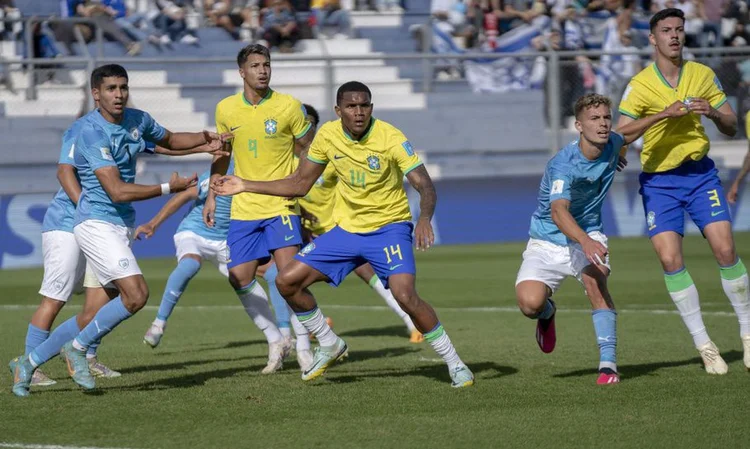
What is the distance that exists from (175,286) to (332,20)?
15.3 m

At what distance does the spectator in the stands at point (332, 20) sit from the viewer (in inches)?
1013

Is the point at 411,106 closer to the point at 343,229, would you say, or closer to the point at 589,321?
the point at 589,321

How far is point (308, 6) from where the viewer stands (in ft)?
83.8

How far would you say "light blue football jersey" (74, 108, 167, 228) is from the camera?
27.9 ft

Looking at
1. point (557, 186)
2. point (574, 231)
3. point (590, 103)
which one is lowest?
point (574, 231)

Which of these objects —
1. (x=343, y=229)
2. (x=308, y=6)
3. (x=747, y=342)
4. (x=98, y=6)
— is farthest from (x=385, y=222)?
(x=308, y=6)

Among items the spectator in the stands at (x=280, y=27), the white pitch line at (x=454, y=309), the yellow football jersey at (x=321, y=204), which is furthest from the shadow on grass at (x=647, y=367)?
the spectator in the stands at (x=280, y=27)

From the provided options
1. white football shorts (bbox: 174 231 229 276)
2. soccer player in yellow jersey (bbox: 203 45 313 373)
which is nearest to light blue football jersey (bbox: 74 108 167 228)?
soccer player in yellow jersey (bbox: 203 45 313 373)

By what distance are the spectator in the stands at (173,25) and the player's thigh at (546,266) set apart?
51.6ft

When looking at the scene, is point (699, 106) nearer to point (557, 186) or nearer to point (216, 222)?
point (557, 186)

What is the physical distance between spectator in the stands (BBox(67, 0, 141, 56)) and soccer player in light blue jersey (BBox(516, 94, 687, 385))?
49.1ft

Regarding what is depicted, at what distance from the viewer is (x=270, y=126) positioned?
9.78 m

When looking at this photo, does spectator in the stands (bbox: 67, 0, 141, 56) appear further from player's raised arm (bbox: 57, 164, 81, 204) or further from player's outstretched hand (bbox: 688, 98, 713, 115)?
player's outstretched hand (bbox: 688, 98, 713, 115)

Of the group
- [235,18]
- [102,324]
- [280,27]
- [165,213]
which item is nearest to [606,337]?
[102,324]
